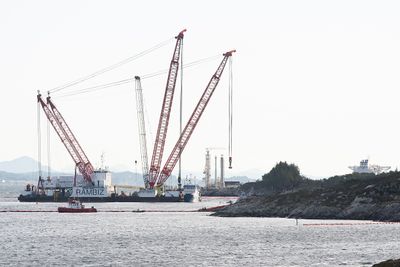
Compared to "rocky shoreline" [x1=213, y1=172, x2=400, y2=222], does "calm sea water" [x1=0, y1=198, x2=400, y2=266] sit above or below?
below

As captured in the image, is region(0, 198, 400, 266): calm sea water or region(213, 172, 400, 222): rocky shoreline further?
region(213, 172, 400, 222): rocky shoreline

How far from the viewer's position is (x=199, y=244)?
117625 mm

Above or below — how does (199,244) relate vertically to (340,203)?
below

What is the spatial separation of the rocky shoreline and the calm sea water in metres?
5.99

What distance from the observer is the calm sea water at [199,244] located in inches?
3765

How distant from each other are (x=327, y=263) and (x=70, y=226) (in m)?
78.7

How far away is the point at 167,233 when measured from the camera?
140m

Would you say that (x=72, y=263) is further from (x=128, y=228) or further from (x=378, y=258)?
(x=128, y=228)

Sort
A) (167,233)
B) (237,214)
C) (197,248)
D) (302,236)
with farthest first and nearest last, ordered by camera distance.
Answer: (237,214) < (167,233) < (302,236) < (197,248)

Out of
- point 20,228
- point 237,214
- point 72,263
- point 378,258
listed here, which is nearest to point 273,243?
point 378,258

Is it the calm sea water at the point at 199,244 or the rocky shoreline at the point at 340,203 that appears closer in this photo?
the calm sea water at the point at 199,244

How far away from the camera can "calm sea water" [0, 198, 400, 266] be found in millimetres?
95625

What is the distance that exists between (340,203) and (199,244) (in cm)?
5596

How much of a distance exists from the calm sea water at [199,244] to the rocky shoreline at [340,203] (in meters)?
5.99
